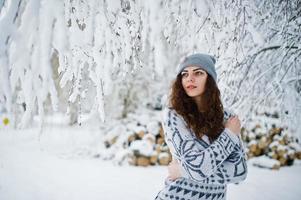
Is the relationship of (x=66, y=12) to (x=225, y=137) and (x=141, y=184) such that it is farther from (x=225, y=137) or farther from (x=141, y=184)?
(x=141, y=184)

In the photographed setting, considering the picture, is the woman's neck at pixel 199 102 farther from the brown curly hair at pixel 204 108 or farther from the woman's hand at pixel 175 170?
the woman's hand at pixel 175 170

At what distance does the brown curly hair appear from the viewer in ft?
6.10

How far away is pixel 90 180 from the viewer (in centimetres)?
621

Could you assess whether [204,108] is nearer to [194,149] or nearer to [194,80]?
[194,80]

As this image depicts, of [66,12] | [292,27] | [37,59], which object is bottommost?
[37,59]

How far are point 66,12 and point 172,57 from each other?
11.5m

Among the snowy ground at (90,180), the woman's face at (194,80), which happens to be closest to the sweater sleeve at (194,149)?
the woman's face at (194,80)

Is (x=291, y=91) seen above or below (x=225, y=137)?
above

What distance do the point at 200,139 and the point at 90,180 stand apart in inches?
194

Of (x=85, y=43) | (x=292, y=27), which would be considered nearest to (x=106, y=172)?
(x=292, y=27)

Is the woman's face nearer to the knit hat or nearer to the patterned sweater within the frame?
the knit hat

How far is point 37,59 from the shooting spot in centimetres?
88

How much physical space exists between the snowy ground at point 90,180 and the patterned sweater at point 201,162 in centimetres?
349

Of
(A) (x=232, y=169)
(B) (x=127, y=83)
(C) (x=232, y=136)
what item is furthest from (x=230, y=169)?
(B) (x=127, y=83)
